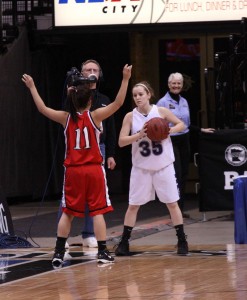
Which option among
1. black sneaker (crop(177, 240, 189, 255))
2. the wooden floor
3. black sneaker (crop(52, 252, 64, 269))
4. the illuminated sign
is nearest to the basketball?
black sneaker (crop(177, 240, 189, 255))

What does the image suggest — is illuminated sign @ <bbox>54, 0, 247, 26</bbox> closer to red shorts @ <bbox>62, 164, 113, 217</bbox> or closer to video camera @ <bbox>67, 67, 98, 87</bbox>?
video camera @ <bbox>67, 67, 98, 87</bbox>

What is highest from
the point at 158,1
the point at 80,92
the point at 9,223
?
the point at 158,1

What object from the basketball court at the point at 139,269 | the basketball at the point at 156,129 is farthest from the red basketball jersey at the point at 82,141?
the basketball court at the point at 139,269

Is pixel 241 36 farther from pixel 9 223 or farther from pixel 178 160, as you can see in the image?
pixel 9 223

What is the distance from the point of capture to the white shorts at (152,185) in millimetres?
11180

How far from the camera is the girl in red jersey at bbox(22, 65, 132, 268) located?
34.3 ft

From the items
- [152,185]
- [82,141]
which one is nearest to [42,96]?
[152,185]

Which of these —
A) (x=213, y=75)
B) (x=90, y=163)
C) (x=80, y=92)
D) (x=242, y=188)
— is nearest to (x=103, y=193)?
(x=90, y=163)

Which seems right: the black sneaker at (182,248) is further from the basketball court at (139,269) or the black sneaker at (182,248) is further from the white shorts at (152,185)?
the white shorts at (152,185)

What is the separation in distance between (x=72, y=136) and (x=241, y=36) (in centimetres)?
554

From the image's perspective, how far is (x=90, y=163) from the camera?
10.5 metres

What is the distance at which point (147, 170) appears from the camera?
11.2 meters

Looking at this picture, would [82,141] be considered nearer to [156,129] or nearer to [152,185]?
[156,129]

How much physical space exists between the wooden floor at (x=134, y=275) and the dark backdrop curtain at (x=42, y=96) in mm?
6686
